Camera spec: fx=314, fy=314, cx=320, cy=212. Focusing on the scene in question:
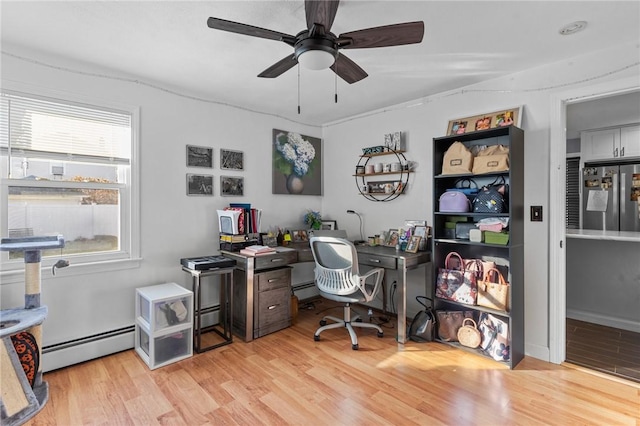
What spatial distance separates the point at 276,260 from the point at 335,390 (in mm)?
1310

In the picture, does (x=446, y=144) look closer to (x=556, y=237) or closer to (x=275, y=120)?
(x=556, y=237)

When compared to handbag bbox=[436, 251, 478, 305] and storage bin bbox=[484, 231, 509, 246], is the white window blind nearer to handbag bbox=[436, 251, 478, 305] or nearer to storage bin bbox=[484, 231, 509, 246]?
handbag bbox=[436, 251, 478, 305]

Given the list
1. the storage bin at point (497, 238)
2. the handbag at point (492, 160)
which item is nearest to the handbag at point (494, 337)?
the storage bin at point (497, 238)

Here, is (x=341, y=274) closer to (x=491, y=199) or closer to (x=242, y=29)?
(x=491, y=199)

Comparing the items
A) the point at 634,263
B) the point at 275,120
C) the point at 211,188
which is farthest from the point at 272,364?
the point at 634,263

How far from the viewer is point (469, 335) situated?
265 centimetres

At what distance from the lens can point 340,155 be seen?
13.5 ft

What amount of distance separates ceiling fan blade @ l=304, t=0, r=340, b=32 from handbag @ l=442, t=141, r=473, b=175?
169cm

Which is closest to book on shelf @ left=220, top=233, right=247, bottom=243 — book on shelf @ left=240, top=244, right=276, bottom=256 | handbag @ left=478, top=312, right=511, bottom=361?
book on shelf @ left=240, top=244, right=276, bottom=256

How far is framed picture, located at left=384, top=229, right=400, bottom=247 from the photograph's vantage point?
3.45 metres

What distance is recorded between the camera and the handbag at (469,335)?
2.62m

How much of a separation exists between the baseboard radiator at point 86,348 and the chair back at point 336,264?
5.73ft

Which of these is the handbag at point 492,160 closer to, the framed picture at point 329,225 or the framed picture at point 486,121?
the framed picture at point 486,121

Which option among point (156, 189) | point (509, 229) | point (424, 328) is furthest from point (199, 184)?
point (509, 229)
